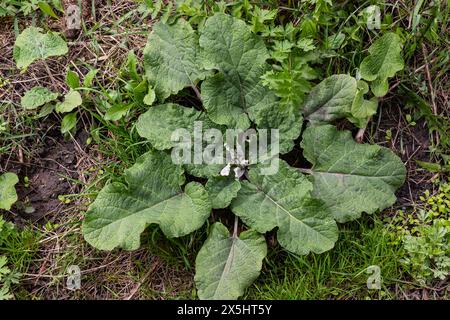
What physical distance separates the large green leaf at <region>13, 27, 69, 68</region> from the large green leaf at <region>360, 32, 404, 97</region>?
1.32 m

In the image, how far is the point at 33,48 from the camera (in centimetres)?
257

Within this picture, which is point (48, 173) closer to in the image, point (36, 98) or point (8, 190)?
point (8, 190)

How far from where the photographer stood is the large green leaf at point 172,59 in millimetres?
2447

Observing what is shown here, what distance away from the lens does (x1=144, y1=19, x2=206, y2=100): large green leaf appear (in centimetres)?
245

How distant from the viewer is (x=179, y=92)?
8.32ft

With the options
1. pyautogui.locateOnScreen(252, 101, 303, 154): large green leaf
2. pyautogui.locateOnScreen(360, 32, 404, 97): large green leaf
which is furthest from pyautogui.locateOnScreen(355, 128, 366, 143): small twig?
pyautogui.locateOnScreen(252, 101, 303, 154): large green leaf

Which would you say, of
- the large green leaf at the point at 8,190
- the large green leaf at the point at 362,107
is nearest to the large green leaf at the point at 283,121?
the large green leaf at the point at 362,107

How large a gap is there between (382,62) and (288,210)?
2.43 feet

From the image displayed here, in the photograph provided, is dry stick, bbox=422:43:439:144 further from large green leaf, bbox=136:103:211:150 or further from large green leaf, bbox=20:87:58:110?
large green leaf, bbox=20:87:58:110

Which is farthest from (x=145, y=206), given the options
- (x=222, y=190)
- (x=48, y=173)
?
(x=48, y=173)

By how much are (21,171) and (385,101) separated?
1.63m

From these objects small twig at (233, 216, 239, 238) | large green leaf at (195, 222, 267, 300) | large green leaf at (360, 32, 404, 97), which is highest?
large green leaf at (360, 32, 404, 97)

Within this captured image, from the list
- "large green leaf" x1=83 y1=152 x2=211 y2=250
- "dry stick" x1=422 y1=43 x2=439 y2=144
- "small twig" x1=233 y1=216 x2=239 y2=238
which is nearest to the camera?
"large green leaf" x1=83 y1=152 x2=211 y2=250

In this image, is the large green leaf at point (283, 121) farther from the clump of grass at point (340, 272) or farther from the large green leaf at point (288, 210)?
the clump of grass at point (340, 272)
